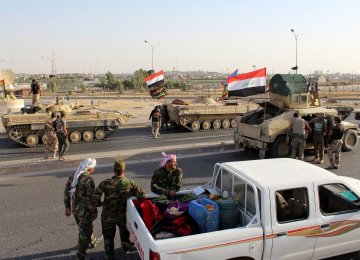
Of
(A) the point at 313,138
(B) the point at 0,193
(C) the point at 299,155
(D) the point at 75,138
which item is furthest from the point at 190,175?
(D) the point at 75,138

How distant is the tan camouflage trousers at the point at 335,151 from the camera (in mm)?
12016

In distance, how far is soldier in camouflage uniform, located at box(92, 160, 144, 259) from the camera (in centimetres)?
592

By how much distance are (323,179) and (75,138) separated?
1419 centimetres

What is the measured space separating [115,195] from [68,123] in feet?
41.0

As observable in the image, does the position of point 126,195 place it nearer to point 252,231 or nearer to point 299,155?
point 252,231

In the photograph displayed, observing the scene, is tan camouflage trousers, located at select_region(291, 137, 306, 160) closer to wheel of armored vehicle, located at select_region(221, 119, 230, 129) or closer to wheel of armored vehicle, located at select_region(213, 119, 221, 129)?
wheel of armored vehicle, located at select_region(213, 119, 221, 129)

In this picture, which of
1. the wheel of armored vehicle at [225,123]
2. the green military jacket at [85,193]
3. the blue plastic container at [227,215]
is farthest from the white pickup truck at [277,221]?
the wheel of armored vehicle at [225,123]

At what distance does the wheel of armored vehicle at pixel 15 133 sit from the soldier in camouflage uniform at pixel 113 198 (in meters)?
12.7

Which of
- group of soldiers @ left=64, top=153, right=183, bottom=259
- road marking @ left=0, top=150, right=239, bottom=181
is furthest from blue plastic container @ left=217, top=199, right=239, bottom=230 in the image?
road marking @ left=0, top=150, right=239, bottom=181

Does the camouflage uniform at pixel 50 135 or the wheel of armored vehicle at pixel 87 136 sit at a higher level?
the camouflage uniform at pixel 50 135

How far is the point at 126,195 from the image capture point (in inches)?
236

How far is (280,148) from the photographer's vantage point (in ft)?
43.2

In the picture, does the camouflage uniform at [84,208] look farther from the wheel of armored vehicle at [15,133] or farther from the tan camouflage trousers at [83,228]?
the wheel of armored vehicle at [15,133]

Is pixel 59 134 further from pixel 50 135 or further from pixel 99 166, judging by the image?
pixel 99 166
